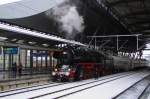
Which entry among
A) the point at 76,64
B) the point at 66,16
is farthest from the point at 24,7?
the point at 76,64

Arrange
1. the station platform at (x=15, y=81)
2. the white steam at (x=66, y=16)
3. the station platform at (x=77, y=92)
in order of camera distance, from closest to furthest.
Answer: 1. the station platform at (x=77, y=92)
2. the station platform at (x=15, y=81)
3. the white steam at (x=66, y=16)

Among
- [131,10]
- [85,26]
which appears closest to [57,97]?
[85,26]

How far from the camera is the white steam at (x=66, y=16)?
31.0 metres

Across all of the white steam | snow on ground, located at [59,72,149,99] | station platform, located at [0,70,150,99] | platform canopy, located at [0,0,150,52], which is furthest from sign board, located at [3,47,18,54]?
the white steam

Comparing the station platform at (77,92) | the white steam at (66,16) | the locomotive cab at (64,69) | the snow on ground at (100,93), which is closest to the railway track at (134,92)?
the station platform at (77,92)

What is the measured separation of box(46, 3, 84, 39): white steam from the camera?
102 ft

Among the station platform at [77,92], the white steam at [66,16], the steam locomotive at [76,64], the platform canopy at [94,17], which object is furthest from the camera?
the white steam at [66,16]

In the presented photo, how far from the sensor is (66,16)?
104ft

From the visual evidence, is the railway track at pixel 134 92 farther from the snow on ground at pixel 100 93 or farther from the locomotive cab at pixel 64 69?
the locomotive cab at pixel 64 69

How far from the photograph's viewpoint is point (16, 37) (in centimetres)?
2050

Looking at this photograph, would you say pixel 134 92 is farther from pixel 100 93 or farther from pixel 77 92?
pixel 77 92

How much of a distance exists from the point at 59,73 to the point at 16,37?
13.3ft

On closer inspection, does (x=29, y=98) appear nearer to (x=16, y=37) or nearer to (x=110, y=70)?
(x=16, y=37)

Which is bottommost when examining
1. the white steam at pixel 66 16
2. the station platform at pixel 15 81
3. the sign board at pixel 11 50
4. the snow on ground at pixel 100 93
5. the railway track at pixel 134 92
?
the railway track at pixel 134 92
